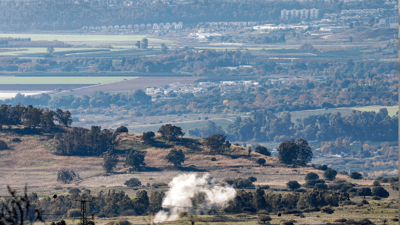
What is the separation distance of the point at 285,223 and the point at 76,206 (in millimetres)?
44075

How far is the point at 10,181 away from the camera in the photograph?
159500 mm

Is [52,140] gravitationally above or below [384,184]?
above

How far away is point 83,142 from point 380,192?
3703 inches

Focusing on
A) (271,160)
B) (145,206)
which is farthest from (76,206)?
(271,160)

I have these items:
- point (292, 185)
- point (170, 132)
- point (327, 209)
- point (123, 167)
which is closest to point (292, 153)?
point (292, 185)

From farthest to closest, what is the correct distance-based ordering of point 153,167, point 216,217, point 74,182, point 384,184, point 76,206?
point 153,167 → point 74,182 → point 384,184 → point 76,206 → point 216,217

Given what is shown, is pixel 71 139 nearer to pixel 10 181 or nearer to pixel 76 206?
pixel 10 181

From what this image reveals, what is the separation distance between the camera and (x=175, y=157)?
540 ft

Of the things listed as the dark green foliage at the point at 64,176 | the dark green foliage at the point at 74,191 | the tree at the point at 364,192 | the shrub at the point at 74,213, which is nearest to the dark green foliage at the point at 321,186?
the tree at the point at 364,192

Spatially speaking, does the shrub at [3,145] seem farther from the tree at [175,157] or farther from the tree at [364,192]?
the tree at [364,192]

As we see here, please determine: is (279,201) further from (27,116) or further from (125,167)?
(27,116)

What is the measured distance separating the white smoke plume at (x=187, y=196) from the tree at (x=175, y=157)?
27.2 meters

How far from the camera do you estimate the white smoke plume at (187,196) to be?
319ft

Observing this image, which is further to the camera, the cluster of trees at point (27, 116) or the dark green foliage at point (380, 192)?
the cluster of trees at point (27, 116)
